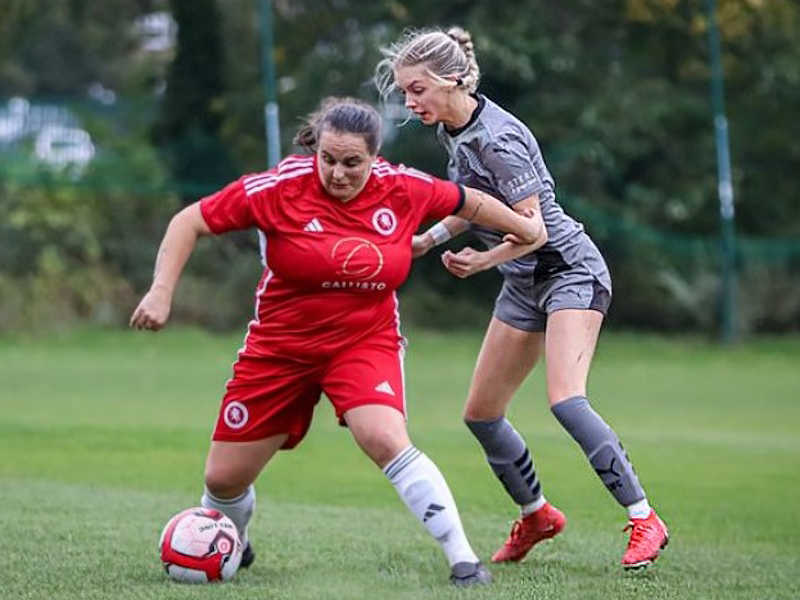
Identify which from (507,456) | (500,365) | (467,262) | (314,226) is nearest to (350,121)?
(314,226)

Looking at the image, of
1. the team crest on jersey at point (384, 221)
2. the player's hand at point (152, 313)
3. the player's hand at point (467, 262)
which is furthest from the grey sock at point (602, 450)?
the player's hand at point (152, 313)

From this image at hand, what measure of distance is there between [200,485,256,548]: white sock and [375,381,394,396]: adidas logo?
2.74 ft

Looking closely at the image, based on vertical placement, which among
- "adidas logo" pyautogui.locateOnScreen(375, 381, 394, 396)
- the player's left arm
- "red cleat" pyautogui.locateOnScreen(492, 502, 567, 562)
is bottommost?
"red cleat" pyautogui.locateOnScreen(492, 502, 567, 562)

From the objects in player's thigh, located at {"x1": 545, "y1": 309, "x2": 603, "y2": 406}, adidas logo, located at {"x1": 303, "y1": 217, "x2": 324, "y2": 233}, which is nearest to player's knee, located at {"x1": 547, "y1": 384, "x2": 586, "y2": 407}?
player's thigh, located at {"x1": 545, "y1": 309, "x2": 603, "y2": 406}

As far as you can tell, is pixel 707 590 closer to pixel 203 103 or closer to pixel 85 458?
pixel 85 458

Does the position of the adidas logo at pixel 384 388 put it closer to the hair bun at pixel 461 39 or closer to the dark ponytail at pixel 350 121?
the dark ponytail at pixel 350 121

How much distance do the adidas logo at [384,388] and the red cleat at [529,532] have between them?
1.31m

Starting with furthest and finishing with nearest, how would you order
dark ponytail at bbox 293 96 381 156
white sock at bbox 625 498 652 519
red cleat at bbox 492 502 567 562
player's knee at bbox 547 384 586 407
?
red cleat at bbox 492 502 567 562, player's knee at bbox 547 384 586 407, white sock at bbox 625 498 652 519, dark ponytail at bbox 293 96 381 156

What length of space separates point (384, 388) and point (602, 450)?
101 centimetres

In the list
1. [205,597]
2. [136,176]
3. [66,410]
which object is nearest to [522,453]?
[205,597]

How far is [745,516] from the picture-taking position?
9.49 meters

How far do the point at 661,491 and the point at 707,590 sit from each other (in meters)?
3.94

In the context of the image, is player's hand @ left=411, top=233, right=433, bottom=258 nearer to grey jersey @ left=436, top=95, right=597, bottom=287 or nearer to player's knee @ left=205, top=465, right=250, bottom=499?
grey jersey @ left=436, top=95, right=597, bottom=287

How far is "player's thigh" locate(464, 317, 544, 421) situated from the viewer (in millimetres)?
7418
